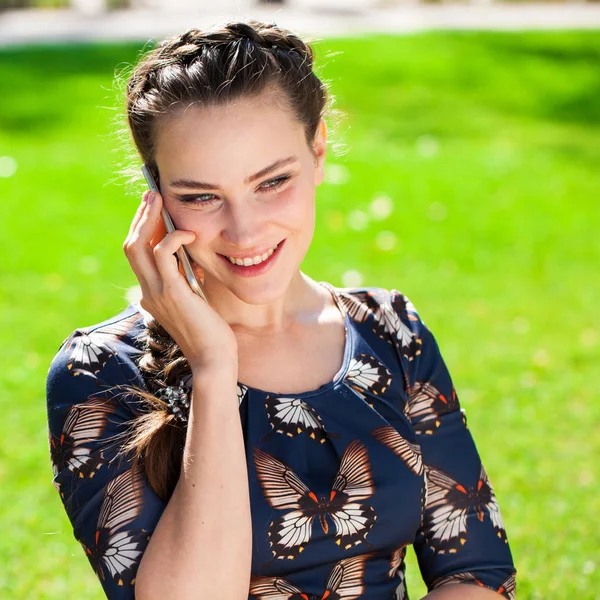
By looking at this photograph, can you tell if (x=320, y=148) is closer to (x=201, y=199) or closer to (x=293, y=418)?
(x=201, y=199)

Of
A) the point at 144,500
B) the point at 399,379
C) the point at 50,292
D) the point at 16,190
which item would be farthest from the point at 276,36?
the point at 16,190

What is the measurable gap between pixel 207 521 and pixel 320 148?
1.09m

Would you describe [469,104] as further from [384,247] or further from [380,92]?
[384,247]

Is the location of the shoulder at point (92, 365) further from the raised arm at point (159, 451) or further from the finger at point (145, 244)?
the finger at point (145, 244)

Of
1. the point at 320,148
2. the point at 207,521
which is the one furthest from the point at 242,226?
the point at 207,521

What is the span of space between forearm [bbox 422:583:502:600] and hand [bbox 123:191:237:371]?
32.0 inches

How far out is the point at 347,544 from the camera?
2348 millimetres

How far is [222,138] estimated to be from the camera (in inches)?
91.4

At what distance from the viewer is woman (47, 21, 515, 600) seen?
2191mm

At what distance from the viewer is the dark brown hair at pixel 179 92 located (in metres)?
2.29

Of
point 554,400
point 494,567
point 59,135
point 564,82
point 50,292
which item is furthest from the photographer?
point 564,82

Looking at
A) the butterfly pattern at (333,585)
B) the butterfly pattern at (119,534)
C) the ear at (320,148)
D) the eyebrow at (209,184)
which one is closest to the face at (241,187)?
the eyebrow at (209,184)

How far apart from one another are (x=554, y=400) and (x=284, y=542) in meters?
3.45

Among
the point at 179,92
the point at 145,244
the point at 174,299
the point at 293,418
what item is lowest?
the point at 293,418
